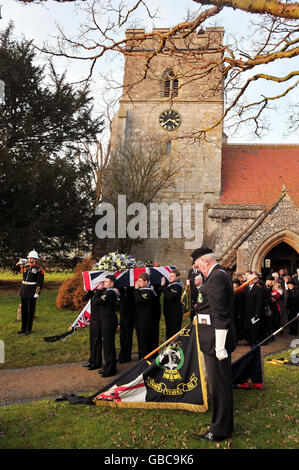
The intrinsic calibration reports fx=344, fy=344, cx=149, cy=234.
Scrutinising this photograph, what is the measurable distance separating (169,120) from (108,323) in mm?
20338

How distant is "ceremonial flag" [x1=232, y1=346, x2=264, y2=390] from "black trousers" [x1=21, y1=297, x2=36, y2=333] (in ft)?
20.0

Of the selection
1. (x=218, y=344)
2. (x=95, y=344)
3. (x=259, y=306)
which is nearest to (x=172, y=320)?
(x=95, y=344)

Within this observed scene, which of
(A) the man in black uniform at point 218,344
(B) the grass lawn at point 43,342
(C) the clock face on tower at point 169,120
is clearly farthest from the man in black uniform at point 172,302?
(C) the clock face on tower at point 169,120

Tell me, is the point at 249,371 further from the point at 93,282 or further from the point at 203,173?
the point at 203,173

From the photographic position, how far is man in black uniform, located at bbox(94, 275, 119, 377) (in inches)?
261

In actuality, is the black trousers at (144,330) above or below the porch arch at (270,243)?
below

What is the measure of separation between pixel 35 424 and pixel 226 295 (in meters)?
2.88

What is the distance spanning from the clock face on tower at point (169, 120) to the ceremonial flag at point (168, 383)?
21465mm

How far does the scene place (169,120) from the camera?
24.4m

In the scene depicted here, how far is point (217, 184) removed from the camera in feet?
77.4

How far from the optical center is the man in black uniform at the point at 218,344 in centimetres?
388

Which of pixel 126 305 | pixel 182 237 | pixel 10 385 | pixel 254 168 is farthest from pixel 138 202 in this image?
pixel 10 385

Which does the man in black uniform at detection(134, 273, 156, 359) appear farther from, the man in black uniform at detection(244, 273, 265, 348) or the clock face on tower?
the clock face on tower

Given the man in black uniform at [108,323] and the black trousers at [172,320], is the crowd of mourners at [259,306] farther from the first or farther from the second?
the man in black uniform at [108,323]
